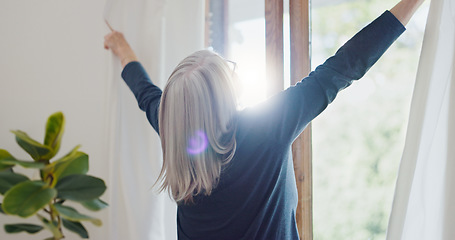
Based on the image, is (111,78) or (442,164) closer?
(442,164)

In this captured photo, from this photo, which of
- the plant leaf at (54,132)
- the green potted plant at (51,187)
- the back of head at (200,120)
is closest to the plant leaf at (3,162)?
the green potted plant at (51,187)

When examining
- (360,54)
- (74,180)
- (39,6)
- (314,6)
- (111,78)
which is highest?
(39,6)

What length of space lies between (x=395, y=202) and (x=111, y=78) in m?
1.08

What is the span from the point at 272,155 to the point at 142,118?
28.7 inches

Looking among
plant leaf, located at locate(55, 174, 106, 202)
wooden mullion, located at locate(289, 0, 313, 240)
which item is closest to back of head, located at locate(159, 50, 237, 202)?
plant leaf, located at locate(55, 174, 106, 202)

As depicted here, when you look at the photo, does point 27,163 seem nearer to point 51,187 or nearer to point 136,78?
point 51,187

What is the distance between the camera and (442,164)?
1104mm

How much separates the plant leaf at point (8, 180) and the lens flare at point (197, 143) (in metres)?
0.43

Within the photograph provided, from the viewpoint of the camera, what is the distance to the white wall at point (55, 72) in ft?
6.55

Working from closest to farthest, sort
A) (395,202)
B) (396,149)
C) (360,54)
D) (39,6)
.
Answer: (360,54) → (395,202) → (396,149) → (39,6)

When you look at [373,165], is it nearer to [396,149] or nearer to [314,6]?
[396,149]

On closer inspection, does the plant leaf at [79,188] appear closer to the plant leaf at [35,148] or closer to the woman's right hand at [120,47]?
the plant leaf at [35,148]

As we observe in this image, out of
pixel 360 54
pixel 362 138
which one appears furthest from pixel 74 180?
pixel 362 138

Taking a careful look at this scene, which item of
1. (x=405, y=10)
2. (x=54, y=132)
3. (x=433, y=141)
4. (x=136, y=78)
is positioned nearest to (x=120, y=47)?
(x=136, y=78)
